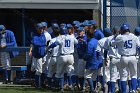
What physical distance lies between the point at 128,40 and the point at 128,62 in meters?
0.56

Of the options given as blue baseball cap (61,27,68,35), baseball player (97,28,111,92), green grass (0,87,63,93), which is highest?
blue baseball cap (61,27,68,35)

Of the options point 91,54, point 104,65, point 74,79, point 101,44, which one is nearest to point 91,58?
point 91,54

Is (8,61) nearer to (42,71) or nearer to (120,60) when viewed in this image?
(42,71)

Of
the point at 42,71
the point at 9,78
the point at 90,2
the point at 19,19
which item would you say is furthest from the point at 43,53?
the point at 19,19

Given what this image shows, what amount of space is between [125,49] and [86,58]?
154 centimetres

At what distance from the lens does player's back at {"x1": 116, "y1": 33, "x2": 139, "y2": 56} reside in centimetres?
1395

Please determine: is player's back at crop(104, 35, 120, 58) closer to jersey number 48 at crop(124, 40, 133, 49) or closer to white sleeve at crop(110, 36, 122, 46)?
white sleeve at crop(110, 36, 122, 46)

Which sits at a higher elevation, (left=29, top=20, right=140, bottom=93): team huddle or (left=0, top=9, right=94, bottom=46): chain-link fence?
(left=0, top=9, right=94, bottom=46): chain-link fence

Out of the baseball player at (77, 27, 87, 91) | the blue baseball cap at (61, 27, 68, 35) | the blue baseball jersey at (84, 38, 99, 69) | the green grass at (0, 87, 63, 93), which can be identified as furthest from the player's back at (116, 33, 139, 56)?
the green grass at (0, 87, 63, 93)

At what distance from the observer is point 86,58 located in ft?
49.8

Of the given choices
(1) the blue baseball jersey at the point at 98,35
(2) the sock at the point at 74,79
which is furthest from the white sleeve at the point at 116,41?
(2) the sock at the point at 74,79

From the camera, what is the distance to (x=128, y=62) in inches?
551

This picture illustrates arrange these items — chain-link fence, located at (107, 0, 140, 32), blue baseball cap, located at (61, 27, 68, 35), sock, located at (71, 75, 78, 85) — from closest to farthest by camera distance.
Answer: blue baseball cap, located at (61, 27, 68, 35) < sock, located at (71, 75, 78, 85) < chain-link fence, located at (107, 0, 140, 32)

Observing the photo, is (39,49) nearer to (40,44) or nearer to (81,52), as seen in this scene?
(40,44)
